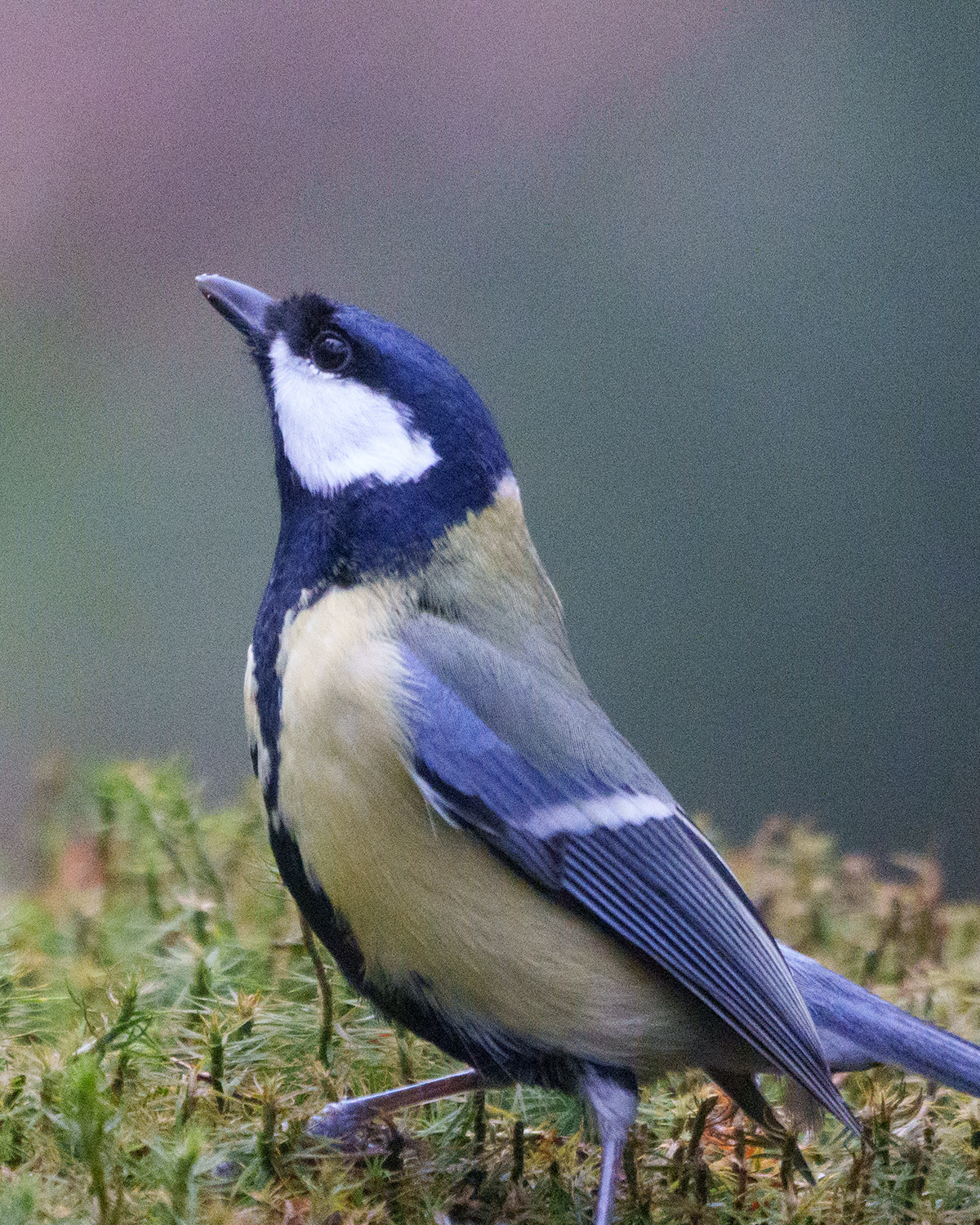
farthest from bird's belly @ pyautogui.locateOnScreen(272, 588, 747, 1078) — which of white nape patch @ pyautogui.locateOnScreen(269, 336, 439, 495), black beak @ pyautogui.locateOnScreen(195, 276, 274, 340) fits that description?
black beak @ pyautogui.locateOnScreen(195, 276, 274, 340)

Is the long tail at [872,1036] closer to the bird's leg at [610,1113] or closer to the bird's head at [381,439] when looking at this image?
the bird's leg at [610,1113]

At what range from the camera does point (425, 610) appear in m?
1.79

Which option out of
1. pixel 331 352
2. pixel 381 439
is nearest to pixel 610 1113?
pixel 381 439

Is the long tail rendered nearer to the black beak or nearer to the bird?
the bird

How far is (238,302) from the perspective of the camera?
2111mm

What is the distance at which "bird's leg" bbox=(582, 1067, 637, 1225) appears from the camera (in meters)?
1.58

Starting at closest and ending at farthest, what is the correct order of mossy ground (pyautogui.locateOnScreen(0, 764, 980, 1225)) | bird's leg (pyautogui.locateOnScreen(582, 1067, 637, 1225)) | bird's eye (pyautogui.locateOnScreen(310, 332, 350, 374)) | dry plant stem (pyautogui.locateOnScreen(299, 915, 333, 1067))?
mossy ground (pyautogui.locateOnScreen(0, 764, 980, 1225)) → bird's leg (pyautogui.locateOnScreen(582, 1067, 637, 1225)) → dry plant stem (pyautogui.locateOnScreen(299, 915, 333, 1067)) → bird's eye (pyautogui.locateOnScreen(310, 332, 350, 374))

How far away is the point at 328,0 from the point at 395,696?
3.59 meters

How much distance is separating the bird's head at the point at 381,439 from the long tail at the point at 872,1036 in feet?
2.55

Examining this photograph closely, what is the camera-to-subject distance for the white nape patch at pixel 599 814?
169 cm

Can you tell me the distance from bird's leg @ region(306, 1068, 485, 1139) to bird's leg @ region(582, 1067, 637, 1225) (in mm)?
161

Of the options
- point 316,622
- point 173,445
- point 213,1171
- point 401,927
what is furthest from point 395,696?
point 173,445

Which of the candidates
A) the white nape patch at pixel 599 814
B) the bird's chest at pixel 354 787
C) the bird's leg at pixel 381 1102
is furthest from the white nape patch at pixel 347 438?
the bird's leg at pixel 381 1102

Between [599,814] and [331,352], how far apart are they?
738 millimetres
